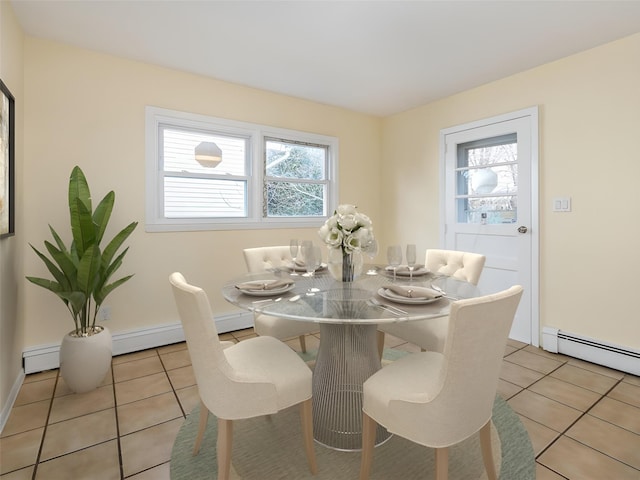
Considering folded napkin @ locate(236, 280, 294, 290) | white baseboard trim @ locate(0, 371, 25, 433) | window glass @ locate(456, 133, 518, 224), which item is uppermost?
window glass @ locate(456, 133, 518, 224)

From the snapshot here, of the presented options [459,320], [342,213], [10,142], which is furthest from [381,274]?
[10,142]

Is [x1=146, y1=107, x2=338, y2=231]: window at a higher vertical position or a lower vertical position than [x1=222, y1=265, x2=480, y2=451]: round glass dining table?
higher

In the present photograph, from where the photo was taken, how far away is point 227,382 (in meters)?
1.33

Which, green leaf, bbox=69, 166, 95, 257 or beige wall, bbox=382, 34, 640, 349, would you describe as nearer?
green leaf, bbox=69, 166, 95, 257

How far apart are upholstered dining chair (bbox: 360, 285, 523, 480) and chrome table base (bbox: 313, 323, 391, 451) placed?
0.36 meters

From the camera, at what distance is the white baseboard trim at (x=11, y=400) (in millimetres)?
1867

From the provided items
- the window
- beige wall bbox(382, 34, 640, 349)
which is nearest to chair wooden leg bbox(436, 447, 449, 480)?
beige wall bbox(382, 34, 640, 349)

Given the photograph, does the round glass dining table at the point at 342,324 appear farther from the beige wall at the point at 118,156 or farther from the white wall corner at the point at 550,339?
the white wall corner at the point at 550,339

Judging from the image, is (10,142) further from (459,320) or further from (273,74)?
(459,320)

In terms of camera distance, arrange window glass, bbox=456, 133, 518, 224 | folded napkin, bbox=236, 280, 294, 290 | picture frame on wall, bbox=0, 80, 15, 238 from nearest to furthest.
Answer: folded napkin, bbox=236, 280, 294, 290 < picture frame on wall, bbox=0, 80, 15, 238 < window glass, bbox=456, 133, 518, 224

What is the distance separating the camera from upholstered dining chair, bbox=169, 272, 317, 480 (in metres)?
1.30

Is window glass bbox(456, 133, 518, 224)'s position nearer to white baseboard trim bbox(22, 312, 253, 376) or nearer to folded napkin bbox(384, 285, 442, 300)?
folded napkin bbox(384, 285, 442, 300)

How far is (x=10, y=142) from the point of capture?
208 cm

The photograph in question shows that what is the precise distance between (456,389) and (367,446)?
0.50m
